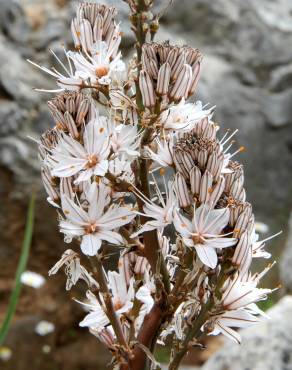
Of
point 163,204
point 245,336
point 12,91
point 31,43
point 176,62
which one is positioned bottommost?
point 245,336

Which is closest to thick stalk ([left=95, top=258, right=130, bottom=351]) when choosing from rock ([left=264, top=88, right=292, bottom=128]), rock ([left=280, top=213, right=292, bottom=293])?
rock ([left=280, top=213, right=292, bottom=293])

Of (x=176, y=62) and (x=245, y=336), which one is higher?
(x=176, y=62)

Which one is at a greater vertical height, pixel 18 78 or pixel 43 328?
pixel 18 78

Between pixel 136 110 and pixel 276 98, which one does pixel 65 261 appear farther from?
pixel 276 98

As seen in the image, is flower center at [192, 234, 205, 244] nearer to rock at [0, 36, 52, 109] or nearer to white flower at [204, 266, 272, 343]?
Answer: white flower at [204, 266, 272, 343]

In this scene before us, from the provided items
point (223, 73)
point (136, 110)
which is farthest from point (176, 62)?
point (223, 73)

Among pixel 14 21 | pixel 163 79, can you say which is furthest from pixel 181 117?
pixel 14 21

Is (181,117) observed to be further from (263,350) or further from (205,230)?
(263,350)

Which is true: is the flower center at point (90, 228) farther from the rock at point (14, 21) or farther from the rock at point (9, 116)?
the rock at point (14, 21)
